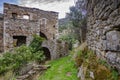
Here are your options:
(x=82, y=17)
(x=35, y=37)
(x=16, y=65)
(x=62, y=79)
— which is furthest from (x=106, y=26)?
(x=82, y=17)

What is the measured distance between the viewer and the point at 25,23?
17812mm

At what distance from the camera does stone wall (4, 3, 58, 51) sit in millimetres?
17062

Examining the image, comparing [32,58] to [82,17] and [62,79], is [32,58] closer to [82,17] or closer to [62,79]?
[62,79]

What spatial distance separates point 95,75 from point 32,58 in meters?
9.26

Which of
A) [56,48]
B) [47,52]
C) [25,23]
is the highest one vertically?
[25,23]

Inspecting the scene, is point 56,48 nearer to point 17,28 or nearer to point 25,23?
point 25,23

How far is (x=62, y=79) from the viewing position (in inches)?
314

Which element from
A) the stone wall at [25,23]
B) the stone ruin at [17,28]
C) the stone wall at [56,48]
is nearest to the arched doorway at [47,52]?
the stone ruin at [17,28]

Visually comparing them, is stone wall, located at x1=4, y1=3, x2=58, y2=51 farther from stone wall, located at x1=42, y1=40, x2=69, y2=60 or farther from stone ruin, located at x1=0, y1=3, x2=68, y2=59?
stone wall, located at x1=42, y1=40, x2=69, y2=60

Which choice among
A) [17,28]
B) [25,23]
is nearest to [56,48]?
[25,23]

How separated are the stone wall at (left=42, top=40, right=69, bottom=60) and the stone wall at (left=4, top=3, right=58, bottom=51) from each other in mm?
1957

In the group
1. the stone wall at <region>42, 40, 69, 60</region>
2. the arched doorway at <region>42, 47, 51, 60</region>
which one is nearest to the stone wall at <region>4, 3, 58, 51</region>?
the arched doorway at <region>42, 47, 51, 60</region>

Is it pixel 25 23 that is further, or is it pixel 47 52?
pixel 47 52

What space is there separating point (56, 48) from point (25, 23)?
4279mm
